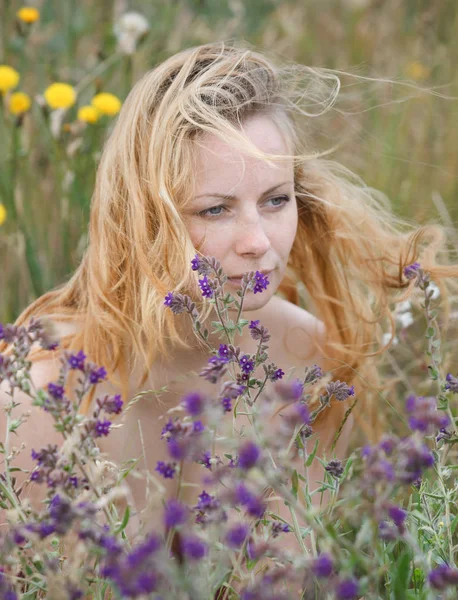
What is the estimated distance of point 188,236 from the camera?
1.79 m

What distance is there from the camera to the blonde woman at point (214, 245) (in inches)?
71.2

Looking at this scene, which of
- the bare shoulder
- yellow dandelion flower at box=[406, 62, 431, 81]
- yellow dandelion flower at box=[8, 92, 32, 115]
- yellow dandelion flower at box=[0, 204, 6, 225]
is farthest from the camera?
yellow dandelion flower at box=[406, 62, 431, 81]

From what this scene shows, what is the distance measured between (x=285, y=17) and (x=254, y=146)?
2.37 m

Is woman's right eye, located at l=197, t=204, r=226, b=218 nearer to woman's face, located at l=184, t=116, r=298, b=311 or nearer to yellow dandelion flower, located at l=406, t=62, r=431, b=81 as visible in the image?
woman's face, located at l=184, t=116, r=298, b=311

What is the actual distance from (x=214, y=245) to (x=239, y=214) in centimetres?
8

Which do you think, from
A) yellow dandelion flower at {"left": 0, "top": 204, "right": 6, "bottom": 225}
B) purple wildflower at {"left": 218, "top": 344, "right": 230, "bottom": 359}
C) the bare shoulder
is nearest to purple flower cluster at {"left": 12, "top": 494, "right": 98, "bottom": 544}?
purple wildflower at {"left": 218, "top": 344, "right": 230, "bottom": 359}

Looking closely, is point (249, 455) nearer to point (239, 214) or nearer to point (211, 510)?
point (211, 510)

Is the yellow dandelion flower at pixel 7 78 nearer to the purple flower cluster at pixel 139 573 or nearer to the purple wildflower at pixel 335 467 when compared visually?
the purple wildflower at pixel 335 467

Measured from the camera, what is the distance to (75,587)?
909 mm

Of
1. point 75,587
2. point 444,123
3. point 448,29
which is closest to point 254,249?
point 75,587

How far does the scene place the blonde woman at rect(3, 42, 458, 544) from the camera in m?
1.81

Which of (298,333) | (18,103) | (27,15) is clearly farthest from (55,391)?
(27,15)

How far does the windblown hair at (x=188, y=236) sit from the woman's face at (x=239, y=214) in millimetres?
28

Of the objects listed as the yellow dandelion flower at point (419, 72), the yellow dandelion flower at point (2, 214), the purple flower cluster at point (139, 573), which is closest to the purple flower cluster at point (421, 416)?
the purple flower cluster at point (139, 573)
